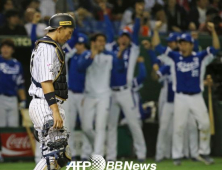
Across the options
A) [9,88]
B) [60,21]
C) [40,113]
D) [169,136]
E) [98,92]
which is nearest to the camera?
[40,113]

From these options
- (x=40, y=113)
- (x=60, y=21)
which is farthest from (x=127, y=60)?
(x=40, y=113)

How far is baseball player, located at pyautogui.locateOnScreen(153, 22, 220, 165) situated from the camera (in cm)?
1066

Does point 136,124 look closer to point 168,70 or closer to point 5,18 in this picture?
point 168,70

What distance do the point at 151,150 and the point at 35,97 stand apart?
21.0 feet

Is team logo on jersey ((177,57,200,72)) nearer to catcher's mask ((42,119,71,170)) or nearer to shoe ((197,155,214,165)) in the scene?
shoe ((197,155,214,165))

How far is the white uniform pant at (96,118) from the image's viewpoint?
1093 cm

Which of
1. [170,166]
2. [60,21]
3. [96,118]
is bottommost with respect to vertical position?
[170,166]

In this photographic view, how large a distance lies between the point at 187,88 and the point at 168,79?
1097 millimetres

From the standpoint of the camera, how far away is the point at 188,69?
422 inches

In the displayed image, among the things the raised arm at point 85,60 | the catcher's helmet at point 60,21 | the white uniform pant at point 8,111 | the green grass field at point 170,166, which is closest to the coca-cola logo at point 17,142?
the white uniform pant at point 8,111

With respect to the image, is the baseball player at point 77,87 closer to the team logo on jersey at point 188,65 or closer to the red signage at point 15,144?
the red signage at point 15,144

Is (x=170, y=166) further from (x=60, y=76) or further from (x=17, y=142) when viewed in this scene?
(x=60, y=76)

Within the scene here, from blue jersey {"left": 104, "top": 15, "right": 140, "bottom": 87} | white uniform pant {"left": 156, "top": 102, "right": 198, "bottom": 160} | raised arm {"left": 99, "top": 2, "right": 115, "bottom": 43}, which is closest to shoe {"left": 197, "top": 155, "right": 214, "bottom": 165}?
white uniform pant {"left": 156, "top": 102, "right": 198, "bottom": 160}

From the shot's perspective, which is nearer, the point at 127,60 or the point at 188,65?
the point at 188,65
